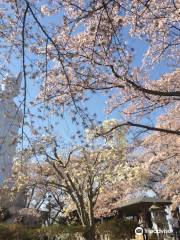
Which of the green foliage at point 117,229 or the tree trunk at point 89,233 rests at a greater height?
the green foliage at point 117,229

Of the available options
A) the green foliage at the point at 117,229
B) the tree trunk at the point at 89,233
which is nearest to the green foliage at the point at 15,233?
the tree trunk at the point at 89,233

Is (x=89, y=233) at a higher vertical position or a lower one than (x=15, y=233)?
lower

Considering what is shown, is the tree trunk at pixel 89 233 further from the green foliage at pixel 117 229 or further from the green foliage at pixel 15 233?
the green foliage at pixel 15 233

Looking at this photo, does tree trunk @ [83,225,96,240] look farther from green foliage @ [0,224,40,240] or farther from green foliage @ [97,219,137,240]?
green foliage @ [0,224,40,240]

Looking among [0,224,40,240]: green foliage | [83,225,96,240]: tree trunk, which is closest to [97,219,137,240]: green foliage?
[83,225,96,240]: tree trunk

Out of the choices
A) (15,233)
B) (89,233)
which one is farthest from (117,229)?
(15,233)

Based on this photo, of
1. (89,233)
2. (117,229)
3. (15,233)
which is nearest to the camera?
(89,233)

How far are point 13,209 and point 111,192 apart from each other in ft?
30.5

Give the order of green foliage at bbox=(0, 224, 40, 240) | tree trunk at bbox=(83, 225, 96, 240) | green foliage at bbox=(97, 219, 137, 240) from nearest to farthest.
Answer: tree trunk at bbox=(83, 225, 96, 240)
green foliage at bbox=(0, 224, 40, 240)
green foliage at bbox=(97, 219, 137, 240)

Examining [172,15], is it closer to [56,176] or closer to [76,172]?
[76,172]

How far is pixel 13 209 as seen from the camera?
27.9 metres

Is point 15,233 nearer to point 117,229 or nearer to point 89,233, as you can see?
point 89,233

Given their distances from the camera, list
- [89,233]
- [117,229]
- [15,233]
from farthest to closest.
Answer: [117,229]
[15,233]
[89,233]

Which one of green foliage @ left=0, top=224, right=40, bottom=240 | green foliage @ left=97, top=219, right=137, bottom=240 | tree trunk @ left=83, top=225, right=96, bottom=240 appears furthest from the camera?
green foliage @ left=97, top=219, right=137, bottom=240
